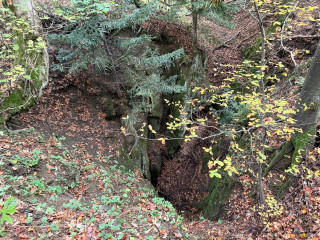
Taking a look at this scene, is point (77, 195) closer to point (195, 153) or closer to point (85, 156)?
point (85, 156)

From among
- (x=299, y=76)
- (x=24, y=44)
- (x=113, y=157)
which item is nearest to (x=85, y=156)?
(x=113, y=157)

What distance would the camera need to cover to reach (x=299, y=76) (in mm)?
7570

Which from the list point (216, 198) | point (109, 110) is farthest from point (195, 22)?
point (216, 198)

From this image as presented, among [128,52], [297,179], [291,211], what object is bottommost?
[291,211]

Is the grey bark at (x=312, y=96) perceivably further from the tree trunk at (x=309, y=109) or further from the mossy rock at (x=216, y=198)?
the mossy rock at (x=216, y=198)

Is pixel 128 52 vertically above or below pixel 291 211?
above

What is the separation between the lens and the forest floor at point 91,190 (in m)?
3.64

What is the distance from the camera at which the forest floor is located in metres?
3.64

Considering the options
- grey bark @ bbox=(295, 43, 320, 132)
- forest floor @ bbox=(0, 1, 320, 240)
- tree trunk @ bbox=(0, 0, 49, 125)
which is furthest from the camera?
tree trunk @ bbox=(0, 0, 49, 125)

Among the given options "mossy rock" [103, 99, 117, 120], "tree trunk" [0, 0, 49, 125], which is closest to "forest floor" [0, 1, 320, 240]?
"mossy rock" [103, 99, 117, 120]

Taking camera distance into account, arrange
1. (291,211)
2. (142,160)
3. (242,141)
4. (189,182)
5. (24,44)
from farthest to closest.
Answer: (189,182) < (142,160) < (242,141) < (24,44) < (291,211)

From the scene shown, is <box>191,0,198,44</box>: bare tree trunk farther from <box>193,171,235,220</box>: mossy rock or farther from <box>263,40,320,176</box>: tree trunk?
<box>193,171,235,220</box>: mossy rock

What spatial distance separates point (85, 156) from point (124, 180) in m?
1.66

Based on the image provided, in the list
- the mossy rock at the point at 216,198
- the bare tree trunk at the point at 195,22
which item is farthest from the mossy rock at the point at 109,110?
the bare tree trunk at the point at 195,22
